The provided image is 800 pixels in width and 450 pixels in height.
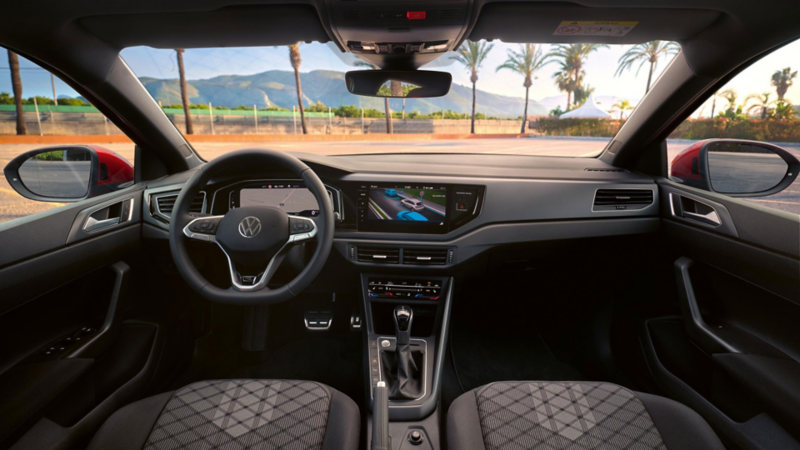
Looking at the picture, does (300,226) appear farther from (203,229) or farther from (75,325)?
(75,325)

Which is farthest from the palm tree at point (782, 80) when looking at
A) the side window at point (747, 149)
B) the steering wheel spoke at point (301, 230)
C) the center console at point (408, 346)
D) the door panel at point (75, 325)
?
the door panel at point (75, 325)

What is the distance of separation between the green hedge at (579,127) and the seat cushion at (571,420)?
165 centimetres

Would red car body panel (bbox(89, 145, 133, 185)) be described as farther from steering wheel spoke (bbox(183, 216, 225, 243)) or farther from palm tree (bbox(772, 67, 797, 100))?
palm tree (bbox(772, 67, 797, 100))

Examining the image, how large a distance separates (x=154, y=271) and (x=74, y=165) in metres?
0.69

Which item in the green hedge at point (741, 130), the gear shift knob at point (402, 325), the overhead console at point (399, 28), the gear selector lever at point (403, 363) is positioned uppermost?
the overhead console at point (399, 28)

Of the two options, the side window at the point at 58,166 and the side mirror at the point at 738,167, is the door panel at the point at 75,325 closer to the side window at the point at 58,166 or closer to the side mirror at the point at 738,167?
the side window at the point at 58,166

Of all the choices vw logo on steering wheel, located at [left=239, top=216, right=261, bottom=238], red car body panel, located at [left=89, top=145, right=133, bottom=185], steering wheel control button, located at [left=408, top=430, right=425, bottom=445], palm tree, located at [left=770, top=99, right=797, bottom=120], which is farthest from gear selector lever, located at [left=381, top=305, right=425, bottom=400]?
palm tree, located at [left=770, top=99, right=797, bottom=120]

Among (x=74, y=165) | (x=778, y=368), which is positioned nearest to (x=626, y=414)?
(x=778, y=368)

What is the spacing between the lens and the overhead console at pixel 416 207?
219cm

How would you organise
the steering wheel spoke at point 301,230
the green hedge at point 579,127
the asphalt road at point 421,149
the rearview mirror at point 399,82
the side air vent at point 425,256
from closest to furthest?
the steering wheel spoke at point 301,230 → the asphalt road at point 421,149 → the rearview mirror at point 399,82 → the side air vent at point 425,256 → the green hedge at point 579,127

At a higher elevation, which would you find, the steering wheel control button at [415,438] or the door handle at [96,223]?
the door handle at [96,223]

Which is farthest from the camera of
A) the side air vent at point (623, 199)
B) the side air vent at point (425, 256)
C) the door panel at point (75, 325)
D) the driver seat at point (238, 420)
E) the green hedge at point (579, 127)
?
the green hedge at point (579, 127)

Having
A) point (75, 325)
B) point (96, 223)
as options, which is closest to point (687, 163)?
point (96, 223)

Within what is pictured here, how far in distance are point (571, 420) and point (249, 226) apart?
4.71 feet
